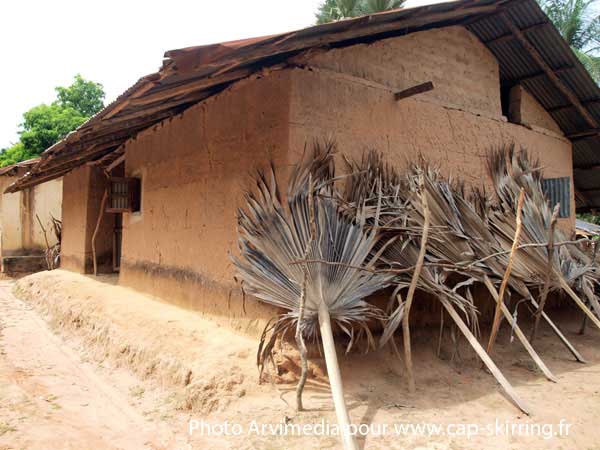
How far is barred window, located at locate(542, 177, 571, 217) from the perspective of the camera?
6535 millimetres

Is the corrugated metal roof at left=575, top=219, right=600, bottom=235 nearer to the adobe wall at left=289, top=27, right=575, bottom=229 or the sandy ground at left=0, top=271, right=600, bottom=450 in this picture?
the adobe wall at left=289, top=27, right=575, bottom=229

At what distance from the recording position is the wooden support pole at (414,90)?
177 inches

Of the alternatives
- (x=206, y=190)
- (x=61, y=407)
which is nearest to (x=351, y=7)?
(x=206, y=190)

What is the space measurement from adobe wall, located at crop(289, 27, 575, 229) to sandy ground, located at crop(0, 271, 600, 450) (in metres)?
1.99

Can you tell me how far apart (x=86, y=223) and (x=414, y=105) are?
6.97 meters

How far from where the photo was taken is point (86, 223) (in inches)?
357

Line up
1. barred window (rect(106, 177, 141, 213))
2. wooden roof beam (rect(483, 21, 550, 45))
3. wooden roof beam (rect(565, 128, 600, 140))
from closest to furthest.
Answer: wooden roof beam (rect(483, 21, 550, 45)), wooden roof beam (rect(565, 128, 600, 140)), barred window (rect(106, 177, 141, 213))

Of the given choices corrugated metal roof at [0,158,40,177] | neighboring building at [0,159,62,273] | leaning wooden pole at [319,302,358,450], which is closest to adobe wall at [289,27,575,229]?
leaning wooden pole at [319,302,358,450]

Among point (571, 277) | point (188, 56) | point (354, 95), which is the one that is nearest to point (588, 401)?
point (571, 277)

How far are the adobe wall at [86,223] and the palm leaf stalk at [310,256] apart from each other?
20.4 feet

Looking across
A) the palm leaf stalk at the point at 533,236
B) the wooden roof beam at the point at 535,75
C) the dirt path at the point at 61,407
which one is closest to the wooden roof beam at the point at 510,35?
the wooden roof beam at the point at 535,75

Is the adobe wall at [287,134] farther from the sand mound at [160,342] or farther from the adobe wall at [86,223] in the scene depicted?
the adobe wall at [86,223]

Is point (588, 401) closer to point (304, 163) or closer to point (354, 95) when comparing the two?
point (304, 163)

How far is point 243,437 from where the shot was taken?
115 inches
